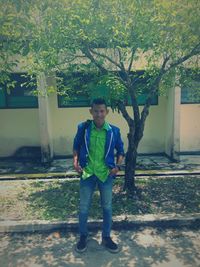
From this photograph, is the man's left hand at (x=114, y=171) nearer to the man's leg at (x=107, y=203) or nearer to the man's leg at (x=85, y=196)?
the man's leg at (x=107, y=203)

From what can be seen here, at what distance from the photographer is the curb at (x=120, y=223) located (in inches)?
189

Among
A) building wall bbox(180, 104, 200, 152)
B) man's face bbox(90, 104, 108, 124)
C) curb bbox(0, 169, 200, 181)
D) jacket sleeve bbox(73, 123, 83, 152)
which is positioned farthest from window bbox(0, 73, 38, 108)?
man's face bbox(90, 104, 108, 124)

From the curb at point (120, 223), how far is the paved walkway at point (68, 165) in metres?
3.01

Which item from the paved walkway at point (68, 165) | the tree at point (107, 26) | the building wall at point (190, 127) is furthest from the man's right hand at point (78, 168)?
the building wall at point (190, 127)

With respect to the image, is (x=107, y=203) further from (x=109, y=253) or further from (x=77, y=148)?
(x=77, y=148)

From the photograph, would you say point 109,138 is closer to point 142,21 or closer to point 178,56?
point 142,21

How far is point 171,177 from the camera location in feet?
23.5

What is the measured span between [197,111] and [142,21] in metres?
5.80

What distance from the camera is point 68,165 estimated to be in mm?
8602

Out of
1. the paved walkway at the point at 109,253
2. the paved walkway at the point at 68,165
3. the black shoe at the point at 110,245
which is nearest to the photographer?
the paved walkway at the point at 109,253

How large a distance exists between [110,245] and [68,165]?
454cm

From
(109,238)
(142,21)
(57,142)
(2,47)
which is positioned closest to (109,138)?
(109,238)

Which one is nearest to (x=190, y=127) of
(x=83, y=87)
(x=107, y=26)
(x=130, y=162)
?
(x=130, y=162)

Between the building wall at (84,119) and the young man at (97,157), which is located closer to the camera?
the young man at (97,157)
